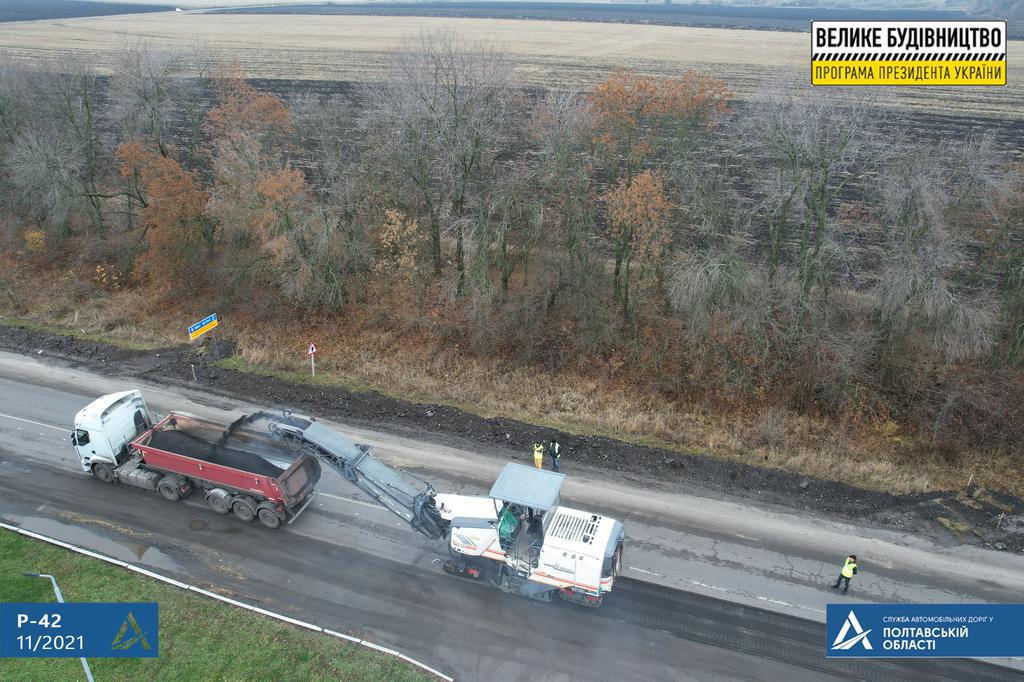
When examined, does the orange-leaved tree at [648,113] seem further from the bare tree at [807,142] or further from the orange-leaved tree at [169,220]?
the orange-leaved tree at [169,220]

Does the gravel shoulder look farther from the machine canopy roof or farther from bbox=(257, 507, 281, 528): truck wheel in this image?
bbox=(257, 507, 281, 528): truck wheel

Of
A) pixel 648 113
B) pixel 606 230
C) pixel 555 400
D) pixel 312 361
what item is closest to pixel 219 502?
pixel 312 361

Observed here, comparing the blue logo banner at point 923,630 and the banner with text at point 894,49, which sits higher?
the banner with text at point 894,49

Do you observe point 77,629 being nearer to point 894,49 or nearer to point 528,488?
point 528,488

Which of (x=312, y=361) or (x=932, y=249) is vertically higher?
(x=932, y=249)

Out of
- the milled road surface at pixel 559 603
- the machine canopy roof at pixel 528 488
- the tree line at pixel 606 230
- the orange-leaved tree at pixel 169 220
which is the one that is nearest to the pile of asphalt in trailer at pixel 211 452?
the milled road surface at pixel 559 603

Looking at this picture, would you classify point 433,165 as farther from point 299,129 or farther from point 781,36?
point 781,36
